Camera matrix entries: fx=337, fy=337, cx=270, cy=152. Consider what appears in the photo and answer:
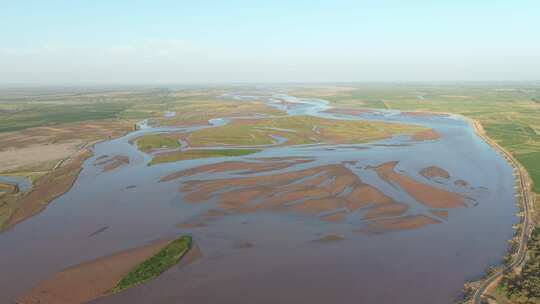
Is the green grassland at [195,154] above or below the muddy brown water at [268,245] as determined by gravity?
above

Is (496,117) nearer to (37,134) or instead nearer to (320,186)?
(320,186)

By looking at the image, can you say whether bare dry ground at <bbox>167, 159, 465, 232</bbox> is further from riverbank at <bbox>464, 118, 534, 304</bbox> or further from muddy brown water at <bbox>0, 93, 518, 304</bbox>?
riverbank at <bbox>464, 118, 534, 304</bbox>

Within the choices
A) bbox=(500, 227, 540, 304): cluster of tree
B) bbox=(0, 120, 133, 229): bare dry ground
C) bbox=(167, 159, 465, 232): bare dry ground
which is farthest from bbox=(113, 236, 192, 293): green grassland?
bbox=(500, 227, 540, 304): cluster of tree

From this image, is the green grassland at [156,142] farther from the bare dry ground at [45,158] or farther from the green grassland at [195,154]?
the bare dry ground at [45,158]

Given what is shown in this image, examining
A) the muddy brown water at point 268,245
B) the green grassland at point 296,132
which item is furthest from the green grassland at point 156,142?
the muddy brown water at point 268,245

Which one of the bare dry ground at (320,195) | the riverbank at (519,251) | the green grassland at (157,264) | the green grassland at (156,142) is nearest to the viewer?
the riverbank at (519,251)

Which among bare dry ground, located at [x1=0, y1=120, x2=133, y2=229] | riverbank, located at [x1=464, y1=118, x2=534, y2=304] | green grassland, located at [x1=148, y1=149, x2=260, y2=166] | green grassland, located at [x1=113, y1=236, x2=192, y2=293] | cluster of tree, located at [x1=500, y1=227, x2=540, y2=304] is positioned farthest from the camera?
green grassland, located at [x1=148, y1=149, x2=260, y2=166]

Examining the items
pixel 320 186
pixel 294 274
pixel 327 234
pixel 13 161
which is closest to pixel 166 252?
pixel 294 274
